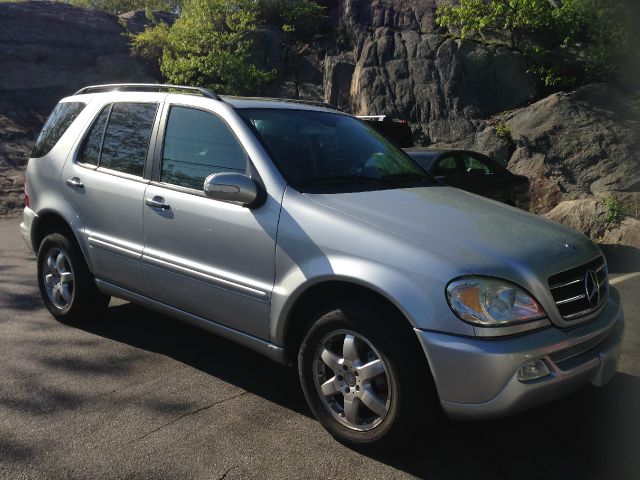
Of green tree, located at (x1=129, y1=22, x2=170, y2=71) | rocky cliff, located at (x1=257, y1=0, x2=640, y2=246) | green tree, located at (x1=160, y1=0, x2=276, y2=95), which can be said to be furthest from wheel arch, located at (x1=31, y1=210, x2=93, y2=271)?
green tree, located at (x1=129, y1=22, x2=170, y2=71)

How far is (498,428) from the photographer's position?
143 inches

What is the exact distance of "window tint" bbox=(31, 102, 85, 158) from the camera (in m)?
5.27

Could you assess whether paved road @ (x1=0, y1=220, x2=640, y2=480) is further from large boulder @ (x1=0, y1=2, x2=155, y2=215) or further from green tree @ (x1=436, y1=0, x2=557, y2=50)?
large boulder @ (x1=0, y1=2, x2=155, y2=215)

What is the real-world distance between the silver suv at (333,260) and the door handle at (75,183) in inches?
0.9

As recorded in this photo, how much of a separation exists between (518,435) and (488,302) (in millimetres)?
1036

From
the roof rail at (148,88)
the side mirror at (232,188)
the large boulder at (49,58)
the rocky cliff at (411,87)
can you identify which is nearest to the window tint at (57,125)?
the roof rail at (148,88)

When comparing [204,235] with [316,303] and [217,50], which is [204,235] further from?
[217,50]

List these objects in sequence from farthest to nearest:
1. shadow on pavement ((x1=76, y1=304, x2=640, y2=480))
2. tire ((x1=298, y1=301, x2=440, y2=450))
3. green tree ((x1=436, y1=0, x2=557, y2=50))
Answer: green tree ((x1=436, y1=0, x2=557, y2=50)) < shadow on pavement ((x1=76, y1=304, x2=640, y2=480)) < tire ((x1=298, y1=301, x2=440, y2=450))

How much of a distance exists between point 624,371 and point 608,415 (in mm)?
763

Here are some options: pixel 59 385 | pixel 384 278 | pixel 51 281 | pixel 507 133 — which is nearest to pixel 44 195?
pixel 51 281

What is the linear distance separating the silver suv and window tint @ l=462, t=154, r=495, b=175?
4.73m

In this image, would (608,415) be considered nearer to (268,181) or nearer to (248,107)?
(268,181)

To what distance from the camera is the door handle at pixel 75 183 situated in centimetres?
482

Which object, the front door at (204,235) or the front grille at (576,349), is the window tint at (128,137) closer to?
the front door at (204,235)
